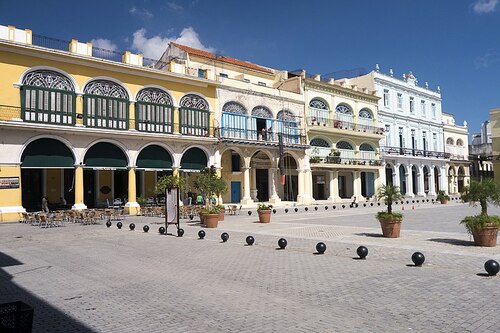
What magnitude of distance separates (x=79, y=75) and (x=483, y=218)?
77.9 ft

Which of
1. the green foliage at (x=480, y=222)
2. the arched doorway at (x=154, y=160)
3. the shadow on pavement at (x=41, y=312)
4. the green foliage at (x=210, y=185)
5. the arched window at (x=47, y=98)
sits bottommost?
the shadow on pavement at (x=41, y=312)

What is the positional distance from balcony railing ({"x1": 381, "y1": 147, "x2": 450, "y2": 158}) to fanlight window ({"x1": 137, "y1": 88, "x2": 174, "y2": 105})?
28001 millimetres

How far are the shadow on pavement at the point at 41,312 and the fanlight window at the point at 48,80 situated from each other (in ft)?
61.9

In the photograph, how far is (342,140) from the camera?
43.3 metres

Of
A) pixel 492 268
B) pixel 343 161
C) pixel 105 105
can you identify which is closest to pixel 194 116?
pixel 105 105

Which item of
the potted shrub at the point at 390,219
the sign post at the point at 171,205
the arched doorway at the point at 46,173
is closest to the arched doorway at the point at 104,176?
the arched doorway at the point at 46,173

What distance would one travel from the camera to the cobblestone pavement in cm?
552

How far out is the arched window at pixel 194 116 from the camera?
3106 cm

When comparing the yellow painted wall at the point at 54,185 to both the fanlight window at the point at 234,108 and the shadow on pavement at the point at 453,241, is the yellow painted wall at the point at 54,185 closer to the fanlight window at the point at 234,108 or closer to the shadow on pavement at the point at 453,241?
the fanlight window at the point at 234,108

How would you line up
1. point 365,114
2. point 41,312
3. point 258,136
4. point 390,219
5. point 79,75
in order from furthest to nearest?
point 365,114 → point 258,136 → point 79,75 → point 390,219 → point 41,312

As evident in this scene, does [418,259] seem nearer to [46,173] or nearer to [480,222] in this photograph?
[480,222]

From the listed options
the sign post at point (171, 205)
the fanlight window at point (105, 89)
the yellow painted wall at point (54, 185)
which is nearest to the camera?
the sign post at point (171, 205)


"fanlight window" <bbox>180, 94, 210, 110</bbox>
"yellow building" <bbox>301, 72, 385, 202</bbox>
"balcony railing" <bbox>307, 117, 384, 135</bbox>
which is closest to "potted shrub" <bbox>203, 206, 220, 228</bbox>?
"fanlight window" <bbox>180, 94, 210, 110</bbox>

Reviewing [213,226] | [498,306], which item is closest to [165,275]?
[498,306]
